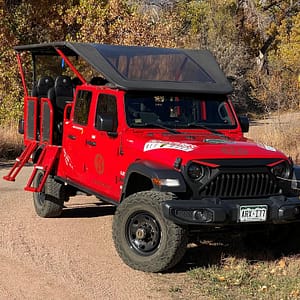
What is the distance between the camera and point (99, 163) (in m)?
7.99

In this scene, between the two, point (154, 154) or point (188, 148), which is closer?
point (188, 148)

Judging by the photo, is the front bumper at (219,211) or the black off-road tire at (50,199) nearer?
the front bumper at (219,211)

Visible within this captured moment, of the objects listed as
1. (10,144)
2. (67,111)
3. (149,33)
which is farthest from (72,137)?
(149,33)

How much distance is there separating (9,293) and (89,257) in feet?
4.71

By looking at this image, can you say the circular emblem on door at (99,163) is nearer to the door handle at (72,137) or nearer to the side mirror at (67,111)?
the door handle at (72,137)

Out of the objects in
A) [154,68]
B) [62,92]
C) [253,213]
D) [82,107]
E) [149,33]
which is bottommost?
[253,213]

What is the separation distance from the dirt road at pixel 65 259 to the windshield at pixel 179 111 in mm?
1518

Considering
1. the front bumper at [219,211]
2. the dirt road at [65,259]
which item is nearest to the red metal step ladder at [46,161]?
the dirt road at [65,259]

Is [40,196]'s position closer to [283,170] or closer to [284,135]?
[283,170]

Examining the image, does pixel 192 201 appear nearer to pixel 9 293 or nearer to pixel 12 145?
pixel 9 293

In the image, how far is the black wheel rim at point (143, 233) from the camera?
22.1 ft

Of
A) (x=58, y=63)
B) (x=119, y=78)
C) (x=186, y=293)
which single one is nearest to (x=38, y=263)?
(x=186, y=293)

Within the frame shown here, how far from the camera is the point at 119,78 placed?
309 inches

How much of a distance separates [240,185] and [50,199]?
3.43 metres
